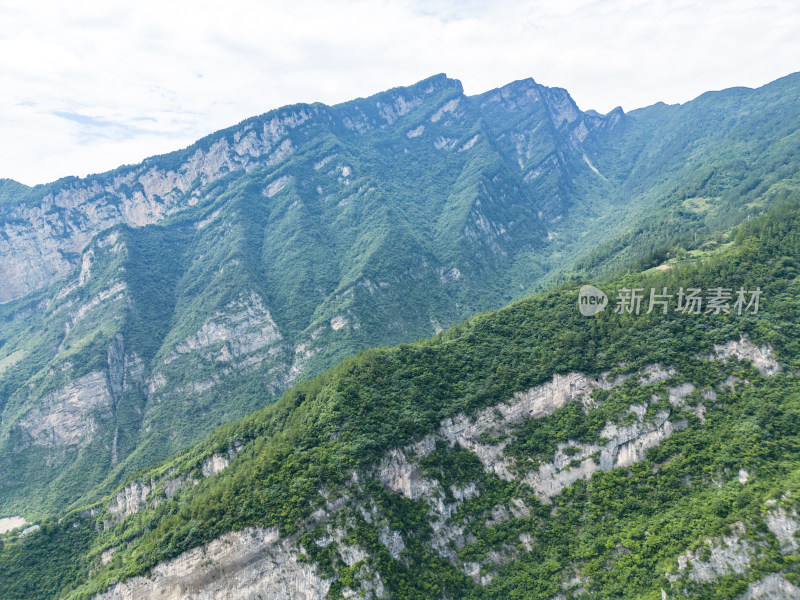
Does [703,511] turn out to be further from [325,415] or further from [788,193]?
[788,193]

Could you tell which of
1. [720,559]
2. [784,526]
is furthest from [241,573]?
[784,526]

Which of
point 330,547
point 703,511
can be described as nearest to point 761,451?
point 703,511

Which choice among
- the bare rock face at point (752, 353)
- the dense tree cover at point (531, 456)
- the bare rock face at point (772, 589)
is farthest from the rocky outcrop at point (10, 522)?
the bare rock face at point (752, 353)

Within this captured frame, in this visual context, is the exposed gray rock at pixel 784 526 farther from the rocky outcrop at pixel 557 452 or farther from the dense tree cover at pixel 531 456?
the rocky outcrop at pixel 557 452

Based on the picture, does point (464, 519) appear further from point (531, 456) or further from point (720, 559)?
point (720, 559)

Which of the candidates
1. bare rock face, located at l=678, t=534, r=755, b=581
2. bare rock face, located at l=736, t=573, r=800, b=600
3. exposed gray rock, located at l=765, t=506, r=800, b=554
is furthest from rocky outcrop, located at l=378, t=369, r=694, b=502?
bare rock face, located at l=736, t=573, r=800, b=600

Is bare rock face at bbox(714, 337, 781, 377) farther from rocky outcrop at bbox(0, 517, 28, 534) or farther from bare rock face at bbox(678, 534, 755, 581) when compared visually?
rocky outcrop at bbox(0, 517, 28, 534)
